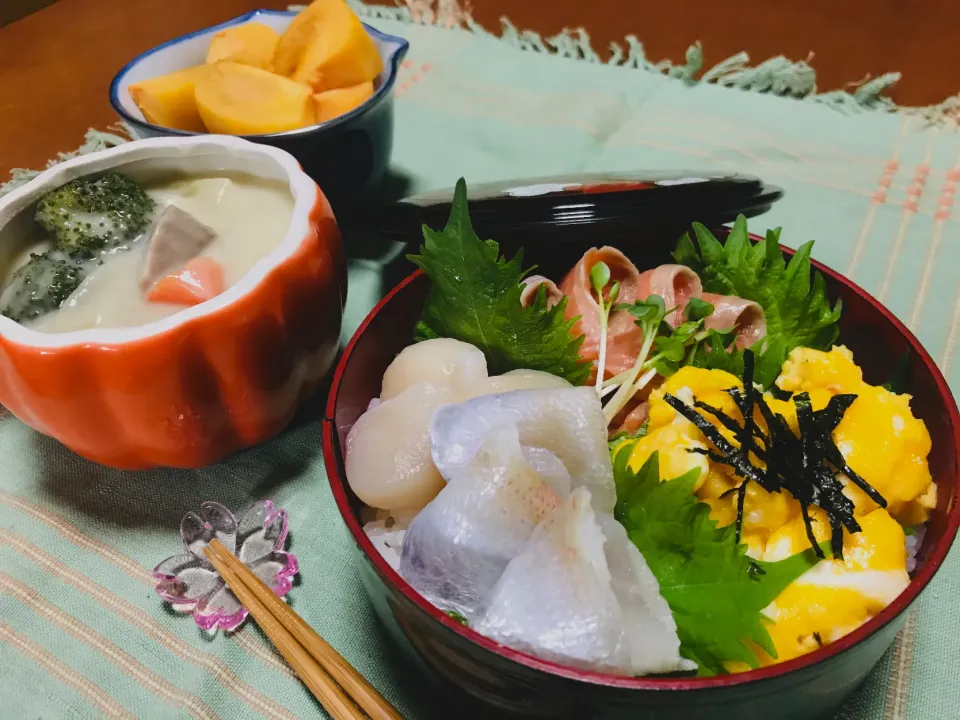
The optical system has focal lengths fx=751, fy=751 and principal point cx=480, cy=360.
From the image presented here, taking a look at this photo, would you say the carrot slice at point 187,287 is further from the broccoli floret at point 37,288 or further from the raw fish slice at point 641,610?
the raw fish slice at point 641,610

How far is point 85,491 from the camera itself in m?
0.92

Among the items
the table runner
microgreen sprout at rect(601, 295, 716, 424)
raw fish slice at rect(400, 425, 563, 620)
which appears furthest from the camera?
microgreen sprout at rect(601, 295, 716, 424)

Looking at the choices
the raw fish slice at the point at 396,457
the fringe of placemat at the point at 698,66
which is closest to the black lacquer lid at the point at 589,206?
the raw fish slice at the point at 396,457

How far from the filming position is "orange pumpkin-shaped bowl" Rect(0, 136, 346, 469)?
75 cm

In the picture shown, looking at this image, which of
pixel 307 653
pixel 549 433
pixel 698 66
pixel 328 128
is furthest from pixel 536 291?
pixel 698 66

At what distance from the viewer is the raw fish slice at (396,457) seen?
2.41 feet

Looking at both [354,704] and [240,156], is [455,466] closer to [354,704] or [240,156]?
[354,704]

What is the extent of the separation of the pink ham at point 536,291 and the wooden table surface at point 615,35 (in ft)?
3.70

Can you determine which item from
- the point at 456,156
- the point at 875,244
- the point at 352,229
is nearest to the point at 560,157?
the point at 456,156

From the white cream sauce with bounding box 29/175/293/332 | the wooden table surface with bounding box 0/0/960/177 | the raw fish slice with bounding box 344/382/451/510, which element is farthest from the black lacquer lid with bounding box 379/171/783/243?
the wooden table surface with bounding box 0/0/960/177

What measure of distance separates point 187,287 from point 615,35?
5.14 ft

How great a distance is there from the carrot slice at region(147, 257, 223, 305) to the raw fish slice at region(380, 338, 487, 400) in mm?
221

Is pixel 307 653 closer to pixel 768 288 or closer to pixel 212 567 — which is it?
pixel 212 567

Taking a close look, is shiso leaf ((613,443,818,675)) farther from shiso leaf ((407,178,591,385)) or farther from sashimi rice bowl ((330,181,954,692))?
shiso leaf ((407,178,591,385))
